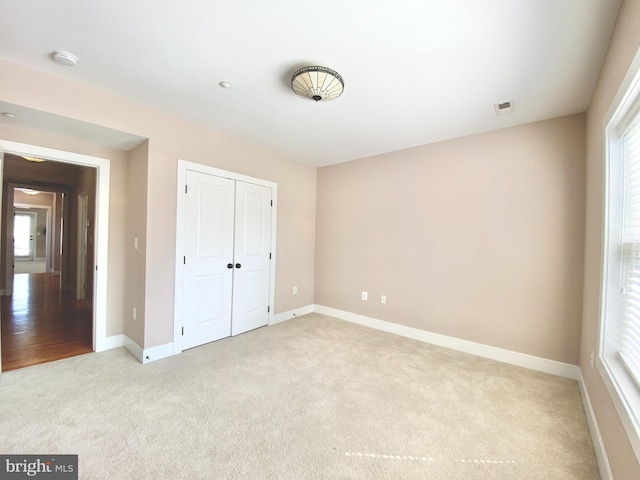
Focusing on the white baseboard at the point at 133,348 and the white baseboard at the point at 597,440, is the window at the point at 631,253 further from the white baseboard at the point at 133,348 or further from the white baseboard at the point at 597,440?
the white baseboard at the point at 133,348

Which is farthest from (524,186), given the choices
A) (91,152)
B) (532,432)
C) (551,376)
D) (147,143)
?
(91,152)

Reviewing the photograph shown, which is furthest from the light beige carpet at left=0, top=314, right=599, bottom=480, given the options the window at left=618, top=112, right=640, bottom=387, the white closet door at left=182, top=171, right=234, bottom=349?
the window at left=618, top=112, right=640, bottom=387

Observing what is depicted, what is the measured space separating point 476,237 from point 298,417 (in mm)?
2678

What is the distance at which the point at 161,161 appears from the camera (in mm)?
2918

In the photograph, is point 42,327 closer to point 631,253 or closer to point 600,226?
point 631,253

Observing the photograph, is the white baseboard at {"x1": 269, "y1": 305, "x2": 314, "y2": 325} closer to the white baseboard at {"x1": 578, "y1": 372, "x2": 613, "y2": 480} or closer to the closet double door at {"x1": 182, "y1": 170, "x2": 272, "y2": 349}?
the closet double door at {"x1": 182, "y1": 170, "x2": 272, "y2": 349}

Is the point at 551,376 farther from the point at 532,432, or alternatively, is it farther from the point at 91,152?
the point at 91,152

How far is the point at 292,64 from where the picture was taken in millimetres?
2041

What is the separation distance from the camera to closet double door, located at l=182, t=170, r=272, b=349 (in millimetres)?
3186

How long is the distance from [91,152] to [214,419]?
3.03 metres

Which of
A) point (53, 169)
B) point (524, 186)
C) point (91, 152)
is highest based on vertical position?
point (53, 169)

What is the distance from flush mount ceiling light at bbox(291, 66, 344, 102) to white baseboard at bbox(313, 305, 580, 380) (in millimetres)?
3049

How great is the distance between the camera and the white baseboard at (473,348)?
106 inches

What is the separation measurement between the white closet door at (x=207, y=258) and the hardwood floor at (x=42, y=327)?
118 centimetres
